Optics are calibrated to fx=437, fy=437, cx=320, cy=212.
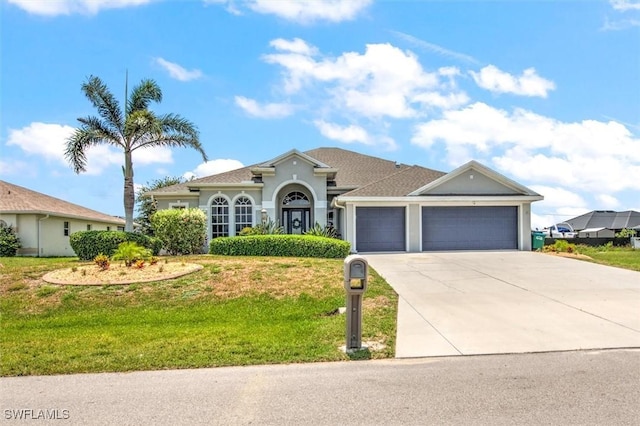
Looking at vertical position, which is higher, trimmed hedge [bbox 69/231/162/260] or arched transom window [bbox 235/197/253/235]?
arched transom window [bbox 235/197/253/235]

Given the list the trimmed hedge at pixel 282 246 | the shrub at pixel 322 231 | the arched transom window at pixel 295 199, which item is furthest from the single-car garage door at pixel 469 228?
the arched transom window at pixel 295 199

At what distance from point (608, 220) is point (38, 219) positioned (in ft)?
160

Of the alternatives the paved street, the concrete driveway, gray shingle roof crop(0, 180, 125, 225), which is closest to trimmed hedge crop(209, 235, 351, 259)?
the concrete driveway

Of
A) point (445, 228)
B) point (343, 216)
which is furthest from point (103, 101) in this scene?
point (445, 228)

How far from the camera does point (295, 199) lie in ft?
74.2

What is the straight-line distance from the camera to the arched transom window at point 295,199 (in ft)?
73.9

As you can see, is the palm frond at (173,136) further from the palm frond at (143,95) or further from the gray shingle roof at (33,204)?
the gray shingle roof at (33,204)

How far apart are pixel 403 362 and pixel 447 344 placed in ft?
3.43

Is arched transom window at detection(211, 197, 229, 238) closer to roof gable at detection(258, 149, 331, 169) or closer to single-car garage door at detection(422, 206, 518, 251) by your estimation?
roof gable at detection(258, 149, 331, 169)

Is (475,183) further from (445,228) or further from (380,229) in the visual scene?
(380,229)

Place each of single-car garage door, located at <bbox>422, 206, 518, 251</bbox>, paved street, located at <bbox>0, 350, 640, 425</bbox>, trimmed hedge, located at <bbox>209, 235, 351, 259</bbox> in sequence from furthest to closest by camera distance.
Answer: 1. single-car garage door, located at <bbox>422, 206, 518, 251</bbox>
2. trimmed hedge, located at <bbox>209, 235, 351, 259</bbox>
3. paved street, located at <bbox>0, 350, 640, 425</bbox>

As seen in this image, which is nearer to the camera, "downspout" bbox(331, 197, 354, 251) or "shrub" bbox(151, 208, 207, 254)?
"shrub" bbox(151, 208, 207, 254)

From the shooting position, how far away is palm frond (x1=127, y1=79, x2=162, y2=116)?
18766 millimetres

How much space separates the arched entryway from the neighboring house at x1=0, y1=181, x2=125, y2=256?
12.3m
